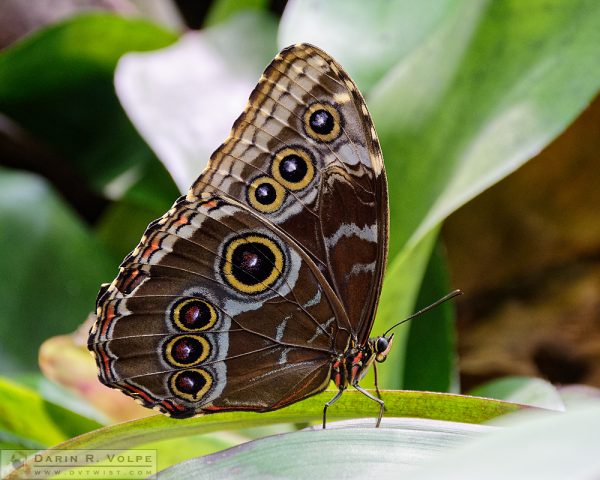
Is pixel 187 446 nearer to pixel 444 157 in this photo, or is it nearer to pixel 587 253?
pixel 444 157

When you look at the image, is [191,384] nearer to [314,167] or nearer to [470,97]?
[314,167]

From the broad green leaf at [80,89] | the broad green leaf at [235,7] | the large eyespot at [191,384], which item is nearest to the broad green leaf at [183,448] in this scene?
the large eyespot at [191,384]

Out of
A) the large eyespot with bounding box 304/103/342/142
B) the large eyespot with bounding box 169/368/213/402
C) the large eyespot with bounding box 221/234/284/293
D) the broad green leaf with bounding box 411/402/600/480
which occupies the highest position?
the large eyespot with bounding box 304/103/342/142

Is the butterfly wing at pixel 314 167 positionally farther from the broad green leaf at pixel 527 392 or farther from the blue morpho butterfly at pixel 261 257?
the broad green leaf at pixel 527 392

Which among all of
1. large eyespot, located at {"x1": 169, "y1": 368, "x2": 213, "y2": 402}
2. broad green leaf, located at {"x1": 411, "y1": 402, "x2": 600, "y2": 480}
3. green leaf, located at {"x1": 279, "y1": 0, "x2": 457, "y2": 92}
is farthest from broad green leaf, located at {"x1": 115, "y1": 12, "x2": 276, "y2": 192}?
broad green leaf, located at {"x1": 411, "y1": 402, "x2": 600, "y2": 480}

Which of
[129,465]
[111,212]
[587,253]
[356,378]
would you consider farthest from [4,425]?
[587,253]

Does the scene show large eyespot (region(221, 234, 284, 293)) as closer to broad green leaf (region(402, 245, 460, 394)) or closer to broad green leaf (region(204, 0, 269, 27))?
broad green leaf (region(402, 245, 460, 394))
